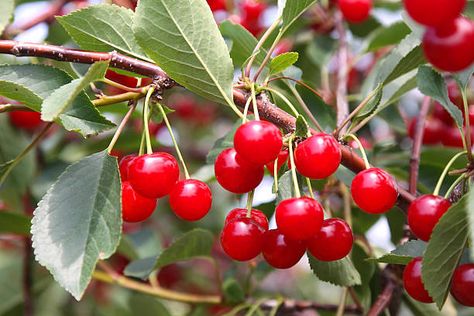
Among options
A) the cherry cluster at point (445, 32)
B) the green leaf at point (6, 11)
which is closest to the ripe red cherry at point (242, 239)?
the cherry cluster at point (445, 32)

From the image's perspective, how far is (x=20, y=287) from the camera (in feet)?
8.45

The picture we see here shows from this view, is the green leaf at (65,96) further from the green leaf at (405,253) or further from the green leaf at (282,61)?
the green leaf at (405,253)

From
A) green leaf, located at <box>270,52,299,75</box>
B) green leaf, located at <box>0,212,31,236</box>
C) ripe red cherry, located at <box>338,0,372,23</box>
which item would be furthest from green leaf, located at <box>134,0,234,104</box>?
ripe red cherry, located at <box>338,0,372,23</box>

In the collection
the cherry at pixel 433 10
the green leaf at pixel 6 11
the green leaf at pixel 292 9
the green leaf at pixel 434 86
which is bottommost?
the green leaf at pixel 6 11

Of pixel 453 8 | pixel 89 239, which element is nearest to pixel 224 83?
pixel 89 239

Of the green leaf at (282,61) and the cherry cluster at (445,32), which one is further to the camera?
the green leaf at (282,61)

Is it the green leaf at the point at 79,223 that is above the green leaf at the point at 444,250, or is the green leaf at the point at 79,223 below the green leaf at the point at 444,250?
below

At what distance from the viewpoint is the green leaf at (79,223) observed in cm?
119

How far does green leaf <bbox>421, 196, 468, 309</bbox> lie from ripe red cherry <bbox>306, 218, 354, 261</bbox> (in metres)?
0.17

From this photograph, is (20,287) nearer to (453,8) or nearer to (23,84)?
(23,84)

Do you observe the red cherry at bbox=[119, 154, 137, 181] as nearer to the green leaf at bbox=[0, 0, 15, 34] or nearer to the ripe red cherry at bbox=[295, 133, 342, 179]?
the ripe red cherry at bbox=[295, 133, 342, 179]

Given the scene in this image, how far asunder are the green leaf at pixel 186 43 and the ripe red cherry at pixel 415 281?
1.58 ft

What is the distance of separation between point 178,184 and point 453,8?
689mm

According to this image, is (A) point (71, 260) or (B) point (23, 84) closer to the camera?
(A) point (71, 260)
